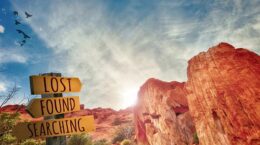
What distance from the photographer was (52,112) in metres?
3.88

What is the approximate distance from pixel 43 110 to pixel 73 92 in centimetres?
67

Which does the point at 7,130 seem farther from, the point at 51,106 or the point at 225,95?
the point at 225,95

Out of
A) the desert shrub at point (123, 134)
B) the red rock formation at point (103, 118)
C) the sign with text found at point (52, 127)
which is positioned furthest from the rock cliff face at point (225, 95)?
the red rock formation at point (103, 118)

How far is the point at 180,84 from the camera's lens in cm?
2514

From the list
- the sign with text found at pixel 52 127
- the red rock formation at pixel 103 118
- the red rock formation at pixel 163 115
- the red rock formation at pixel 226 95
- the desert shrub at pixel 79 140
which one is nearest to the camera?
the sign with text found at pixel 52 127

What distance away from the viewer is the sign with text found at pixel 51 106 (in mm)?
3715

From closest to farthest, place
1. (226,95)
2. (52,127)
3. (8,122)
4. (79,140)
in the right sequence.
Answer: (52,127) < (8,122) < (226,95) < (79,140)

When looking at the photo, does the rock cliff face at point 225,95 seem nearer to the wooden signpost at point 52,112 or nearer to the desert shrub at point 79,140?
the wooden signpost at point 52,112

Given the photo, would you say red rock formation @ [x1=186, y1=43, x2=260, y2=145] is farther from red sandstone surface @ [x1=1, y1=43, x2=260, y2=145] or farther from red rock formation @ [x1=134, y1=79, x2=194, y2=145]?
red rock formation @ [x1=134, y1=79, x2=194, y2=145]

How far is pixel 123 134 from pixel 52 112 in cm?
3050

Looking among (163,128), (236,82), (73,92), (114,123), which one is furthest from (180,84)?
(114,123)

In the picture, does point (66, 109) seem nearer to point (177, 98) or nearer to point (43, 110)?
point (43, 110)

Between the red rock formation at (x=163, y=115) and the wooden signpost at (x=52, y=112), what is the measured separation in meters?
16.4

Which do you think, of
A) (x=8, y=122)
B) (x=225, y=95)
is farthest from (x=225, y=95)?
(x=8, y=122)
